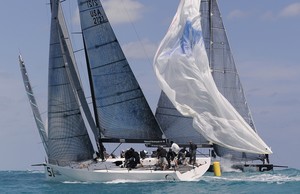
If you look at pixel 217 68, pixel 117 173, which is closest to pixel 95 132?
pixel 117 173

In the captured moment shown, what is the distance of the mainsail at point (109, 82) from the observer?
40656 mm

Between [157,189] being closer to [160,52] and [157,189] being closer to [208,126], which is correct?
[208,126]

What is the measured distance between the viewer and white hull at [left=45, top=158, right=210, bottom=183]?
37281 mm

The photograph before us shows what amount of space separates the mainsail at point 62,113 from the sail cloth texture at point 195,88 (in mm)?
5270

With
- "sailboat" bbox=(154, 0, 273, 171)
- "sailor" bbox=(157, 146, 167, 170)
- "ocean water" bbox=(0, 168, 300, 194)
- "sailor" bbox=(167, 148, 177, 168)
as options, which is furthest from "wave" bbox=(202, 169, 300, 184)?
"sailor" bbox=(157, 146, 167, 170)

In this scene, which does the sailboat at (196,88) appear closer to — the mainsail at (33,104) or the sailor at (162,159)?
the sailor at (162,159)

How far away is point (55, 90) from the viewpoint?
40.8 metres

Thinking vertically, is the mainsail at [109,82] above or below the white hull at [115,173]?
above

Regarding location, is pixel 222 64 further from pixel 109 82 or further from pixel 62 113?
pixel 62 113

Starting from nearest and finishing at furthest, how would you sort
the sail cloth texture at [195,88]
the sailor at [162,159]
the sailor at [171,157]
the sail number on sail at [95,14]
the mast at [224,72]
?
1. the sail cloth texture at [195,88]
2. the sailor at [162,159]
3. the sailor at [171,157]
4. the sail number on sail at [95,14]
5. the mast at [224,72]

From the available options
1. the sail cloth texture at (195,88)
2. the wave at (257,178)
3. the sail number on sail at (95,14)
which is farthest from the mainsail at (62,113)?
the wave at (257,178)

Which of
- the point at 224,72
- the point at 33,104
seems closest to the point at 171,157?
the point at 33,104

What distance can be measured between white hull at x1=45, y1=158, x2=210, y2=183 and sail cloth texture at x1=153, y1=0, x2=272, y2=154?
208 cm

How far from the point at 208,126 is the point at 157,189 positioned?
4.99 m
